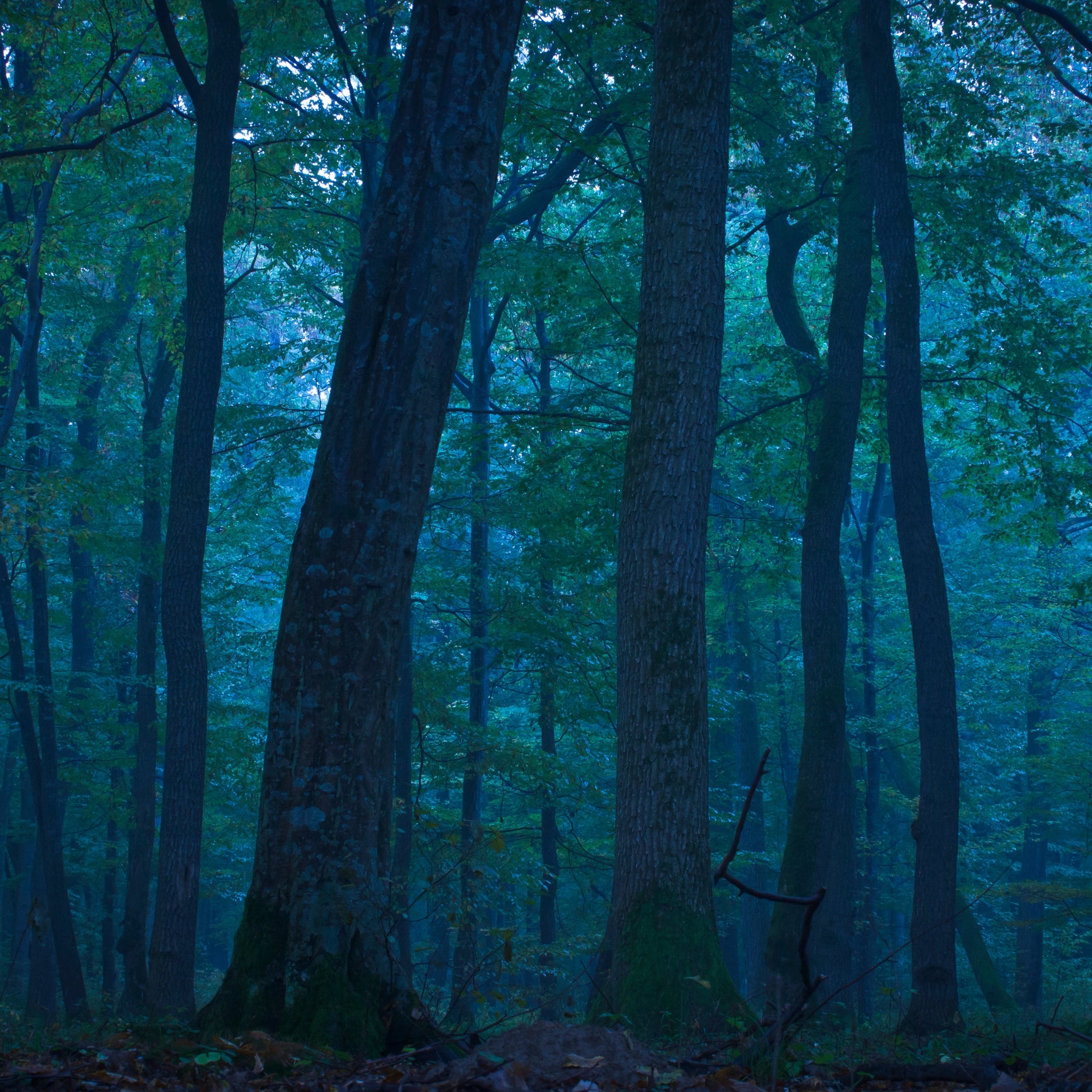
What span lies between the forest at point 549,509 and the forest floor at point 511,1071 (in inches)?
6.8

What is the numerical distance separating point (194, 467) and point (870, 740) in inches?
632

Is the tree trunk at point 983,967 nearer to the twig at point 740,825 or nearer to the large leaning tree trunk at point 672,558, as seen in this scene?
the large leaning tree trunk at point 672,558

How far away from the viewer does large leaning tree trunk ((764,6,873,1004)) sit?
10.3 meters

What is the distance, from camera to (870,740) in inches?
801

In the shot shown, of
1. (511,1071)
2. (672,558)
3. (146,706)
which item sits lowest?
(511,1071)

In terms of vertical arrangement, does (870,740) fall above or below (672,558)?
below

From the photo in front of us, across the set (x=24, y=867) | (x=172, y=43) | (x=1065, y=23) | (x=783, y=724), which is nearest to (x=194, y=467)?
(x=172, y=43)

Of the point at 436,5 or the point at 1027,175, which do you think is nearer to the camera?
the point at 436,5

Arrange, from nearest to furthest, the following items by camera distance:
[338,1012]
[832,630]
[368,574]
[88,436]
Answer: [338,1012], [368,574], [832,630], [88,436]

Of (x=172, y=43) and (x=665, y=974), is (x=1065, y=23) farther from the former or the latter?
(x=172, y=43)

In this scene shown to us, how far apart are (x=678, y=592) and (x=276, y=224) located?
9468 mm

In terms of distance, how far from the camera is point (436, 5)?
5.02m

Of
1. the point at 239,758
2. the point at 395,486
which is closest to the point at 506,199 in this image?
the point at 239,758

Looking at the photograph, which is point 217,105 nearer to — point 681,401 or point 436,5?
point 436,5
